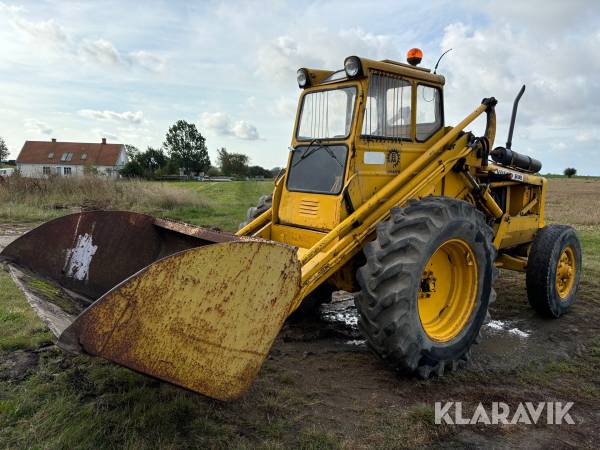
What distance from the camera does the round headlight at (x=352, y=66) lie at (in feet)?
13.5

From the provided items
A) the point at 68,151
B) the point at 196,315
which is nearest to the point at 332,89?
the point at 196,315

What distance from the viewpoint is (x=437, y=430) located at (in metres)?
3.14

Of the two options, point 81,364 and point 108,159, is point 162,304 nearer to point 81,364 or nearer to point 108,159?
point 81,364

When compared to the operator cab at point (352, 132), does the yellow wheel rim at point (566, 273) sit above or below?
below

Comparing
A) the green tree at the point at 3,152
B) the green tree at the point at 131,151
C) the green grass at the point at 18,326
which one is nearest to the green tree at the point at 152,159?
the green tree at the point at 131,151

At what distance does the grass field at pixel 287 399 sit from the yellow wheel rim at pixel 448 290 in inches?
16.6

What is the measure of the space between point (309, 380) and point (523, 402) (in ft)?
5.27

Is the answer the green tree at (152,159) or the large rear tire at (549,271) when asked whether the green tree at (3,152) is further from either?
the large rear tire at (549,271)

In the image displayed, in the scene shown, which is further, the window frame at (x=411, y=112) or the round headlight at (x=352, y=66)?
the window frame at (x=411, y=112)

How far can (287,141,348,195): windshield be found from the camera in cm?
426

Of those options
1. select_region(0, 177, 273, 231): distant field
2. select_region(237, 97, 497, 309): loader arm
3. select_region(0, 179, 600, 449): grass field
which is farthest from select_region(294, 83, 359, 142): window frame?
select_region(0, 177, 273, 231): distant field

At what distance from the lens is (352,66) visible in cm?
415

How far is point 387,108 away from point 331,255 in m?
1.62

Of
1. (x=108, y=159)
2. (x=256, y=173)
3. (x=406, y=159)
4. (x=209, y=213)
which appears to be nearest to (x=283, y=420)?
(x=406, y=159)
